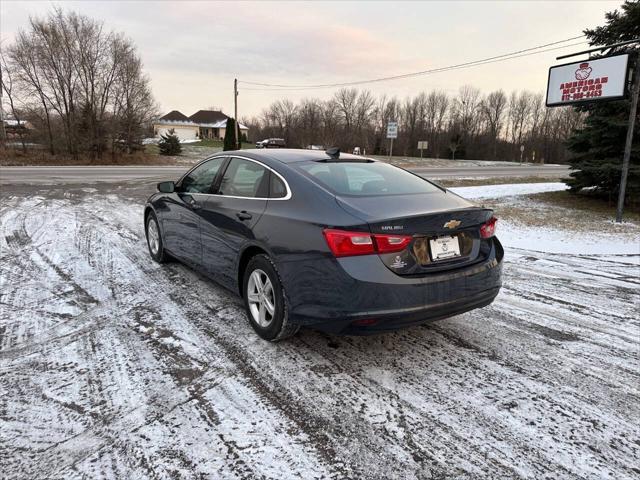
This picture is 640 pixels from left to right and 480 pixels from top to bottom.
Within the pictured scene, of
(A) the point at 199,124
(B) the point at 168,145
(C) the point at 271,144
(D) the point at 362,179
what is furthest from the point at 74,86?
(A) the point at 199,124

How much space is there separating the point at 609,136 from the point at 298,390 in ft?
42.2

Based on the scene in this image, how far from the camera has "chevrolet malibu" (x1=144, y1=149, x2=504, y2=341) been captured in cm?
281

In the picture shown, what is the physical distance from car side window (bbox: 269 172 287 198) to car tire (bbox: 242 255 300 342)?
0.51 metres

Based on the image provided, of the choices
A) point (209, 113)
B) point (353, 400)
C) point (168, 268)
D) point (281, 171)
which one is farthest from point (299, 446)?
point (209, 113)

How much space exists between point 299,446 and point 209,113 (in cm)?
9714

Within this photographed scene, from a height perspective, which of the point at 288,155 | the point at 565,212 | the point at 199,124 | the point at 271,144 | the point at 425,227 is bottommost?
the point at 565,212

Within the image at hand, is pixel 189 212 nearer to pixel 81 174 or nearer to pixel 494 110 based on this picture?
pixel 81 174

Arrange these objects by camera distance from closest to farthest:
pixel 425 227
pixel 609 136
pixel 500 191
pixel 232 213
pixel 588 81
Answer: pixel 425 227 → pixel 232 213 → pixel 588 81 → pixel 609 136 → pixel 500 191

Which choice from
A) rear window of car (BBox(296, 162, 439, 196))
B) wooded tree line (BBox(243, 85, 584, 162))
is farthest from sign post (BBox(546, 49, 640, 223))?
wooded tree line (BBox(243, 85, 584, 162))

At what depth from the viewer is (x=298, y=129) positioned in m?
75.3

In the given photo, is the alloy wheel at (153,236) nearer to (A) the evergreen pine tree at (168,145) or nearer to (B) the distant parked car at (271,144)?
(A) the evergreen pine tree at (168,145)

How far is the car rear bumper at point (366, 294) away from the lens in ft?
9.12

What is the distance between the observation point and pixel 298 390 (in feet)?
9.29

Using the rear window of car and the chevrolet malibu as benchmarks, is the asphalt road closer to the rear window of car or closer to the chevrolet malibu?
the chevrolet malibu
